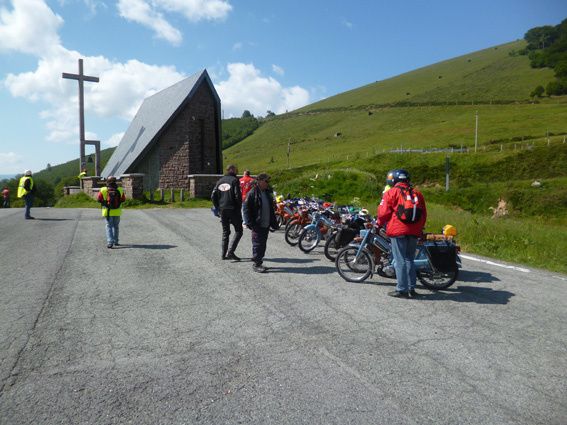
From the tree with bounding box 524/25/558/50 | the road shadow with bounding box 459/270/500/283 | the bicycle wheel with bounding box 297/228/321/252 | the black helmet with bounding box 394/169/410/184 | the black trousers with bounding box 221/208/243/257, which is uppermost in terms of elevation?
the tree with bounding box 524/25/558/50

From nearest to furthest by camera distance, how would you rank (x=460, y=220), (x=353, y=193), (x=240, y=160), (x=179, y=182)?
(x=460, y=220) < (x=353, y=193) < (x=179, y=182) < (x=240, y=160)

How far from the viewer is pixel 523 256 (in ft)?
31.4

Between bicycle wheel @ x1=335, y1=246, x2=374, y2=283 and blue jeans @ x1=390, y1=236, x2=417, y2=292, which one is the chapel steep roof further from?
blue jeans @ x1=390, y1=236, x2=417, y2=292

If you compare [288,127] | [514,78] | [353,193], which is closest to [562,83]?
[514,78]

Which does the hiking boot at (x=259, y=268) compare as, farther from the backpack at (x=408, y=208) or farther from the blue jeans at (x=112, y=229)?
the blue jeans at (x=112, y=229)

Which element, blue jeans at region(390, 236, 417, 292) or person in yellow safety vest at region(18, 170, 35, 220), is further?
person in yellow safety vest at region(18, 170, 35, 220)

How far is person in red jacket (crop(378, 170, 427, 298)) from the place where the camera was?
6266mm

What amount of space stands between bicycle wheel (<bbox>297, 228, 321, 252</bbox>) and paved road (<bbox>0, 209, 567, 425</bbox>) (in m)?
1.97

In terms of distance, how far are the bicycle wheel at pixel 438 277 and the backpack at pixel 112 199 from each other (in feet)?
23.1

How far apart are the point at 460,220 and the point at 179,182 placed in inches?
722

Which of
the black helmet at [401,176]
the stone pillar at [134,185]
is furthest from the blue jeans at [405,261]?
the stone pillar at [134,185]

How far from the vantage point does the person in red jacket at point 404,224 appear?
6.27 m

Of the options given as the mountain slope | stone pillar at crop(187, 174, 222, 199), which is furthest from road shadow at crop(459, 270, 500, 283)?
the mountain slope

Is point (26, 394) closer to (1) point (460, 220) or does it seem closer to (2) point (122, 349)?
(2) point (122, 349)
